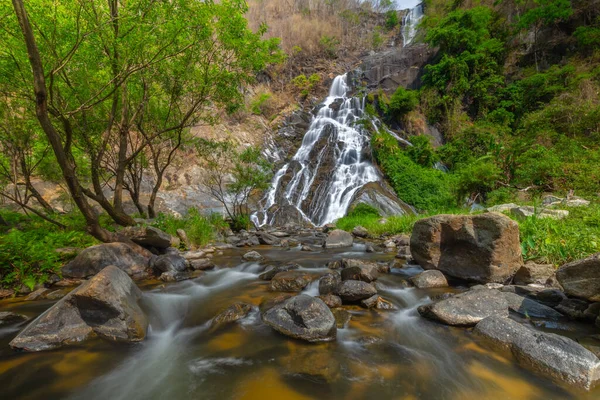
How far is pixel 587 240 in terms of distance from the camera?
4.42 meters

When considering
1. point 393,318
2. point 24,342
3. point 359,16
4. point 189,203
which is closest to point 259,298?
point 393,318

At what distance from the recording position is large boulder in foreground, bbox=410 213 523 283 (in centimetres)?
439

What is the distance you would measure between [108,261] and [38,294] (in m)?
1.10

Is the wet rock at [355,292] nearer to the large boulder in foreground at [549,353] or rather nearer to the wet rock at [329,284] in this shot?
the wet rock at [329,284]

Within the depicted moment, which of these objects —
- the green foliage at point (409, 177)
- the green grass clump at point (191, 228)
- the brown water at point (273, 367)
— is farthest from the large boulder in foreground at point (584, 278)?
the green foliage at point (409, 177)

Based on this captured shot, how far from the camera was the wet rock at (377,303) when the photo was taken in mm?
3891

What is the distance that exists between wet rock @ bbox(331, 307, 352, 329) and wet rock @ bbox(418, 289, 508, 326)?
1.03m

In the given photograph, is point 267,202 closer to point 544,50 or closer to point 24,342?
point 24,342

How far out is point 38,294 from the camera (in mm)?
4289

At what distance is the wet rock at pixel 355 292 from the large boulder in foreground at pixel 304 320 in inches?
33.7

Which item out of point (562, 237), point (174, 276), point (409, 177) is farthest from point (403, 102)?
point (174, 276)

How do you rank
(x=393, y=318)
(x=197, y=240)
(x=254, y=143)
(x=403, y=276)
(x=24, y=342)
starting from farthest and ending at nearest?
(x=254, y=143)
(x=197, y=240)
(x=403, y=276)
(x=393, y=318)
(x=24, y=342)

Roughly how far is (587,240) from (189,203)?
1866 centimetres

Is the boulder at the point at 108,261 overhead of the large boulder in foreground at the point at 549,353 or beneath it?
overhead
